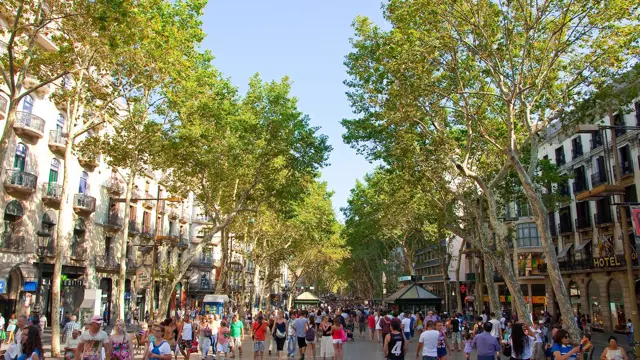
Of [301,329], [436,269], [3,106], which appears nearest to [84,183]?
[3,106]

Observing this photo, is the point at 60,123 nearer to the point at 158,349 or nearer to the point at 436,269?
the point at 158,349

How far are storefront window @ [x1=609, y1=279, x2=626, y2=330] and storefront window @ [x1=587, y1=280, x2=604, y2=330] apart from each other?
117cm

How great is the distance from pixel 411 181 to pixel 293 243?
2660 cm

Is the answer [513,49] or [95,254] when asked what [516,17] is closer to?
[513,49]

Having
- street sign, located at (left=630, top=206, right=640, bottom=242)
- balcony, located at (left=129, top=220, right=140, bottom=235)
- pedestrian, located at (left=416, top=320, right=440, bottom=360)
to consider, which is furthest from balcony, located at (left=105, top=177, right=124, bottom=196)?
street sign, located at (left=630, top=206, right=640, bottom=242)

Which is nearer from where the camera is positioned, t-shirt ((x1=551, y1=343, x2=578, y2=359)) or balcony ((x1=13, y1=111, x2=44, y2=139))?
t-shirt ((x1=551, y1=343, x2=578, y2=359))

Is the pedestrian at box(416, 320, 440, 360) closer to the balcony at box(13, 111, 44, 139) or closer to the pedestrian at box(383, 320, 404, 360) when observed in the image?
the pedestrian at box(383, 320, 404, 360)

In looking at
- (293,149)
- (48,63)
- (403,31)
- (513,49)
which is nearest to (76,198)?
(293,149)

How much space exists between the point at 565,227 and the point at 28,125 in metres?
35.4

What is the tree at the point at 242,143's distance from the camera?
22.5 meters

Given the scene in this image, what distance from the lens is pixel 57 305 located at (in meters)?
16.5

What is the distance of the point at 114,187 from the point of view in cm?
3350

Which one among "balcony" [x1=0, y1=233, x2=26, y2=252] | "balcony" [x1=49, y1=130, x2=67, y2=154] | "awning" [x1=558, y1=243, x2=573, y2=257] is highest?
"balcony" [x1=49, y1=130, x2=67, y2=154]

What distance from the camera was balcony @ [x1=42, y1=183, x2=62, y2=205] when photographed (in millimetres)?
26469
